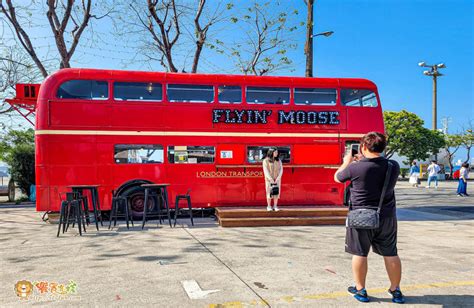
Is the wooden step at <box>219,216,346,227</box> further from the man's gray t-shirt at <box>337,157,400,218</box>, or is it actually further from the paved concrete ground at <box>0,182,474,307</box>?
the man's gray t-shirt at <box>337,157,400,218</box>

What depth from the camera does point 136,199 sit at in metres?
9.20

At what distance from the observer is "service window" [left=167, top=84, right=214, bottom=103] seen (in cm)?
905

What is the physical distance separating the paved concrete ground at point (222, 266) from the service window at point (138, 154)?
1.78 metres

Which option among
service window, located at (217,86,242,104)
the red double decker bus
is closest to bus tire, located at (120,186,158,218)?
the red double decker bus

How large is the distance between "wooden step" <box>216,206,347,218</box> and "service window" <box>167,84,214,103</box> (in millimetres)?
2986

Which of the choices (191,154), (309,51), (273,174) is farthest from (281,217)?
(309,51)

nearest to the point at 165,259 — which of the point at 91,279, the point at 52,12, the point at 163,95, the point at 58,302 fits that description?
the point at 91,279

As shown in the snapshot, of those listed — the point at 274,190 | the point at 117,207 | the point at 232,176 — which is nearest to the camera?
the point at 117,207

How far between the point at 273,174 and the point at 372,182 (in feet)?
17.1

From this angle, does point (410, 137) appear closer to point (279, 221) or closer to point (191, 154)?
point (279, 221)

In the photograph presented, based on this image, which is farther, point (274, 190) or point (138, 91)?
point (138, 91)

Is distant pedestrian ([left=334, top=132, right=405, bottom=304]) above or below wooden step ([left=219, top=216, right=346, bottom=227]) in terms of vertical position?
above

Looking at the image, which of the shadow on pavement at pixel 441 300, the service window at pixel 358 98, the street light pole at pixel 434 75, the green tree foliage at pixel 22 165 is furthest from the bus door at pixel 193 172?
the street light pole at pixel 434 75

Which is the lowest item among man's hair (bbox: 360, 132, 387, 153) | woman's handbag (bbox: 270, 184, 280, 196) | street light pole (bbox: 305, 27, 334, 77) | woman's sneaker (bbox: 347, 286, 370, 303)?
woman's sneaker (bbox: 347, 286, 370, 303)
